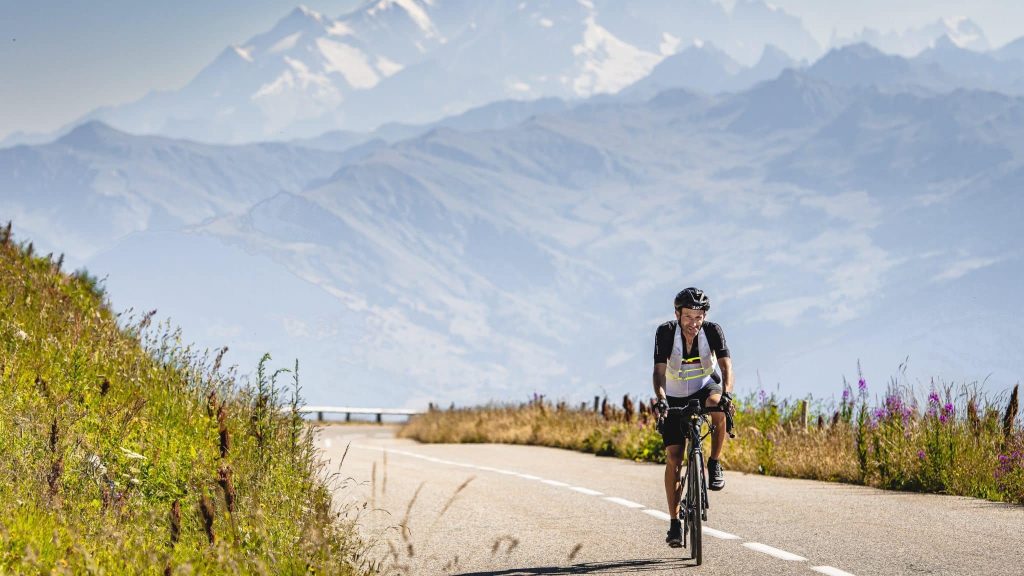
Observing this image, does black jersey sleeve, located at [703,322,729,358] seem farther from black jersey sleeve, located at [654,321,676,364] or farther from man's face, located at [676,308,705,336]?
black jersey sleeve, located at [654,321,676,364]

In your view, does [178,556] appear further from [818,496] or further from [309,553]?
[818,496]

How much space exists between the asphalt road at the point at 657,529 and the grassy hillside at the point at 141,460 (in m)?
0.64

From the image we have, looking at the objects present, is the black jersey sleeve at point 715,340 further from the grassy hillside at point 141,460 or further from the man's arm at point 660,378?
the grassy hillside at point 141,460

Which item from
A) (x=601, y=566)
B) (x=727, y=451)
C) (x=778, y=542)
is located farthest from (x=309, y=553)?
(x=727, y=451)

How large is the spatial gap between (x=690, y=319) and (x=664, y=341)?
0.81 feet

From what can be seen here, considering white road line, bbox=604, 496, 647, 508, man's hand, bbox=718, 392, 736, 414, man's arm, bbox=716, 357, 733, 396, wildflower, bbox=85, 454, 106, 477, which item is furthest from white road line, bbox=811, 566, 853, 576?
wildflower, bbox=85, 454, 106, 477

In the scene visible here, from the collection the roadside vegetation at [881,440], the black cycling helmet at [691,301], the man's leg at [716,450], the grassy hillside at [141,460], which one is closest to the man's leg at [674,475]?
the man's leg at [716,450]

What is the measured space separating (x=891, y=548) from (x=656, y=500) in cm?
427

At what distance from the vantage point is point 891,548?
31.4 feet

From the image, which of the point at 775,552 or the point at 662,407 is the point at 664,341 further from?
the point at 775,552

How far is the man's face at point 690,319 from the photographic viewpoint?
9.08m

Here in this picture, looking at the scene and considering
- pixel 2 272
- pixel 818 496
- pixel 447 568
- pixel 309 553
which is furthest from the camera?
pixel 2 272

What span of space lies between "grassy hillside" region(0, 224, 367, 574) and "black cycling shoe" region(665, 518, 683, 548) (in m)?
2.13

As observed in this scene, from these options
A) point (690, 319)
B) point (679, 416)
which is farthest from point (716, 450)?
point (690, 319)
